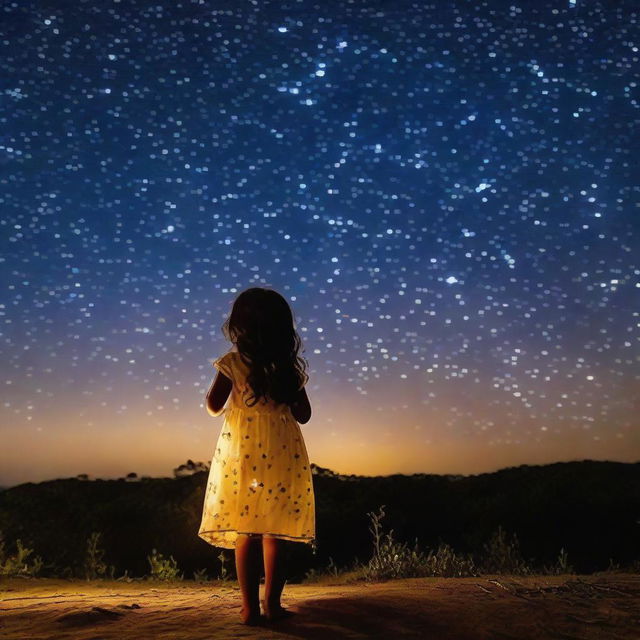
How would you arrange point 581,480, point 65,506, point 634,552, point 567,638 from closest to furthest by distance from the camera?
point 567,638, point 634,552, point 65,506, point 581,480

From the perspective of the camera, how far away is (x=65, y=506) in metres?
21.7

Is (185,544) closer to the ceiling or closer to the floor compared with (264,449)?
closer to the floor

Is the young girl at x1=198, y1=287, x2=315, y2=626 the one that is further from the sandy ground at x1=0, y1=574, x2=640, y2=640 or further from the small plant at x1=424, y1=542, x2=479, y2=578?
the small plant at x1=424, y1=542, x2=479, y2=578

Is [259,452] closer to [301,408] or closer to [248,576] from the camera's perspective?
[301,408]

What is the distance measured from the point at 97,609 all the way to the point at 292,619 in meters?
1.53

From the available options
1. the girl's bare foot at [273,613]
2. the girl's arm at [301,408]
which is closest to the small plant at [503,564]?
the girl's bare foot at [273,613]

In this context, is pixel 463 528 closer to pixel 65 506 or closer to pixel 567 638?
pixel 65 506

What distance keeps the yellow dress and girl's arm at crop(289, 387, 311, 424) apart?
4 centimetres

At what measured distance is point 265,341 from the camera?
460 cm

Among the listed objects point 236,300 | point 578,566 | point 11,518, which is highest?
point 236,300

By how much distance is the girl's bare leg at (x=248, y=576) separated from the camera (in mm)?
4273

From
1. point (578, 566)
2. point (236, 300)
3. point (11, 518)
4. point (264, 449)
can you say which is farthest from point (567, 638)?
point (11, 518)

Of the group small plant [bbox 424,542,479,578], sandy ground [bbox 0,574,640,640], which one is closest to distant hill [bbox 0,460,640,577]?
small plant [bbox 424,542,479,578]

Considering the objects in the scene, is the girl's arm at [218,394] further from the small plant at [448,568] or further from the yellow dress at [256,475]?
the small plant at [448,568]
